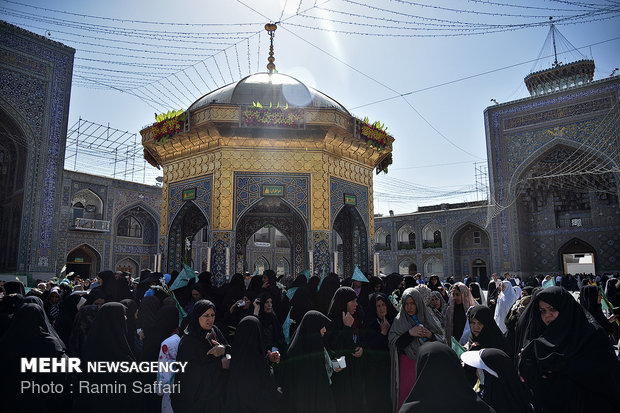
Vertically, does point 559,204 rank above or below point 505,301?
above

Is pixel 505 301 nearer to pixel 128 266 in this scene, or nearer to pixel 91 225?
pixel 91 225

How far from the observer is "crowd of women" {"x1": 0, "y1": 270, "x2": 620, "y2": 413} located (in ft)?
6.63

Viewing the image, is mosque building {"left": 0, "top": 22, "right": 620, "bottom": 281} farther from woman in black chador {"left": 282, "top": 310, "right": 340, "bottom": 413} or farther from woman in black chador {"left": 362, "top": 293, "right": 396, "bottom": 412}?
woman in black chador {"left": 282, "top": 310, "right": 340, "bottom": 413}

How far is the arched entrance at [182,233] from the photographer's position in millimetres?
9297

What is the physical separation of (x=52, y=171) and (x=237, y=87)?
23.2ft

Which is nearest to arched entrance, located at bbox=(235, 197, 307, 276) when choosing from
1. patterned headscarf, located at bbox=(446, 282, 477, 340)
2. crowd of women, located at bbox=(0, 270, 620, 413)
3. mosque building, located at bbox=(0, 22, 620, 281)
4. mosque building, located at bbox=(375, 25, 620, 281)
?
mosque building, located at bbox=(0, 22, 620, 281)

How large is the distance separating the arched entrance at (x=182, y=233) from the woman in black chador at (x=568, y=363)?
7707 mm

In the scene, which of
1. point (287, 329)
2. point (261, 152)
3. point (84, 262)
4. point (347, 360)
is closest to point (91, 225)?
point (84, 262)

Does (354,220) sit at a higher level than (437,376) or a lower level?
higher

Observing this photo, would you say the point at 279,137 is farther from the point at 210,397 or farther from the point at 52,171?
the point at 52,171

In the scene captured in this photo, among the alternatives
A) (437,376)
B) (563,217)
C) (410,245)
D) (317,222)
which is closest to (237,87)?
(317,222)

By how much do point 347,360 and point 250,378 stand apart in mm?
946

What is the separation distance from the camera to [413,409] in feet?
5.37

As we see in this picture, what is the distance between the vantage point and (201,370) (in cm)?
253
